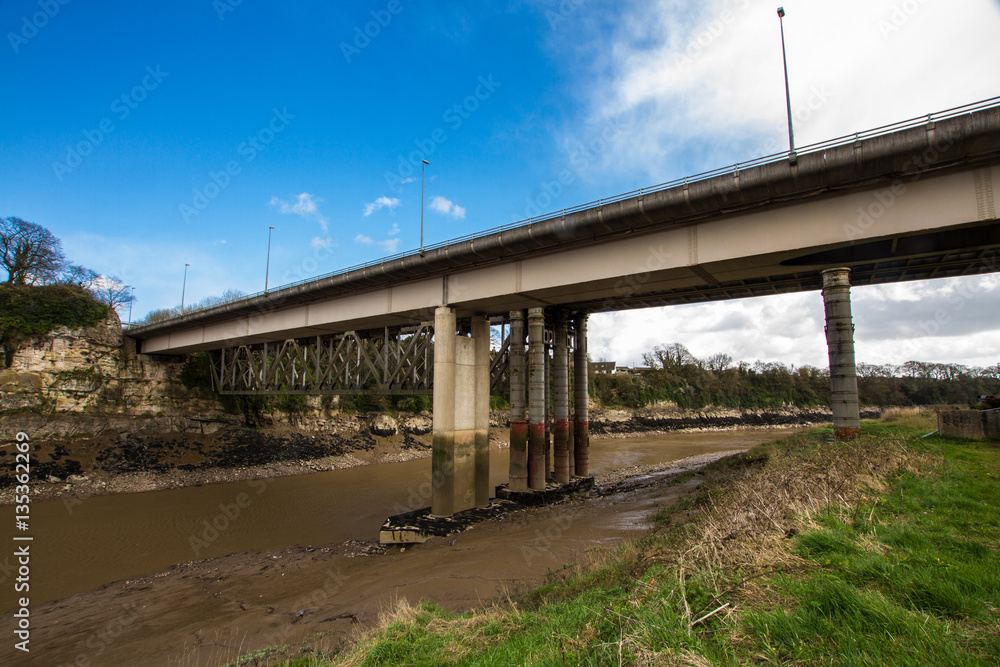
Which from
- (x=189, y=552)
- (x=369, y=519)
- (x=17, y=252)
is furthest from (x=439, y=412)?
(x=17, y=252)

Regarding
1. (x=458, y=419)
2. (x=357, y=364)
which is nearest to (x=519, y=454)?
(x=458, y=419)

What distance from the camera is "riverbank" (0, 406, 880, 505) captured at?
25703 mm

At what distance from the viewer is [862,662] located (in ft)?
10.9

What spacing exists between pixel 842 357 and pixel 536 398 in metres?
11.6

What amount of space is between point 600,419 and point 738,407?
2992 centimetres

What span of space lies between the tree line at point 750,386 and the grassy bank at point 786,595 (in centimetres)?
6041

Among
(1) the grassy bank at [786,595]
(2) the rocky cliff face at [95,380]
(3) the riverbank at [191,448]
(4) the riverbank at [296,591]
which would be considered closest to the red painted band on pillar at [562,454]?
(4) the riverbank at [296,591]

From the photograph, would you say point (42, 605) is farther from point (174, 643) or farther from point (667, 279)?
point (667, 279)

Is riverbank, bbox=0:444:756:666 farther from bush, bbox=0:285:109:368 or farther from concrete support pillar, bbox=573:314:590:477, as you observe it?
bush, bbox=0:285:109:368

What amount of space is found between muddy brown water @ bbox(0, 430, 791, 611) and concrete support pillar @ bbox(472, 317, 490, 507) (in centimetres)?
428

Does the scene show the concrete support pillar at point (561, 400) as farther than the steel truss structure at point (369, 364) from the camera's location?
Yes

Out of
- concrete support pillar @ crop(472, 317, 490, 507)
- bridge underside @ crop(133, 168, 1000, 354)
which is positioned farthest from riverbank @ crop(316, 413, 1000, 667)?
concrete support pillar @ crop(472, 317, 490, 507)

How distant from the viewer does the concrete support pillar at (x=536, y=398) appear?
2109 centimetres

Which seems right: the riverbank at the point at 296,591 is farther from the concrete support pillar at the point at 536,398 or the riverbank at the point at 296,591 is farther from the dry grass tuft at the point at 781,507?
the dry grass tuft at the point at 781,507
